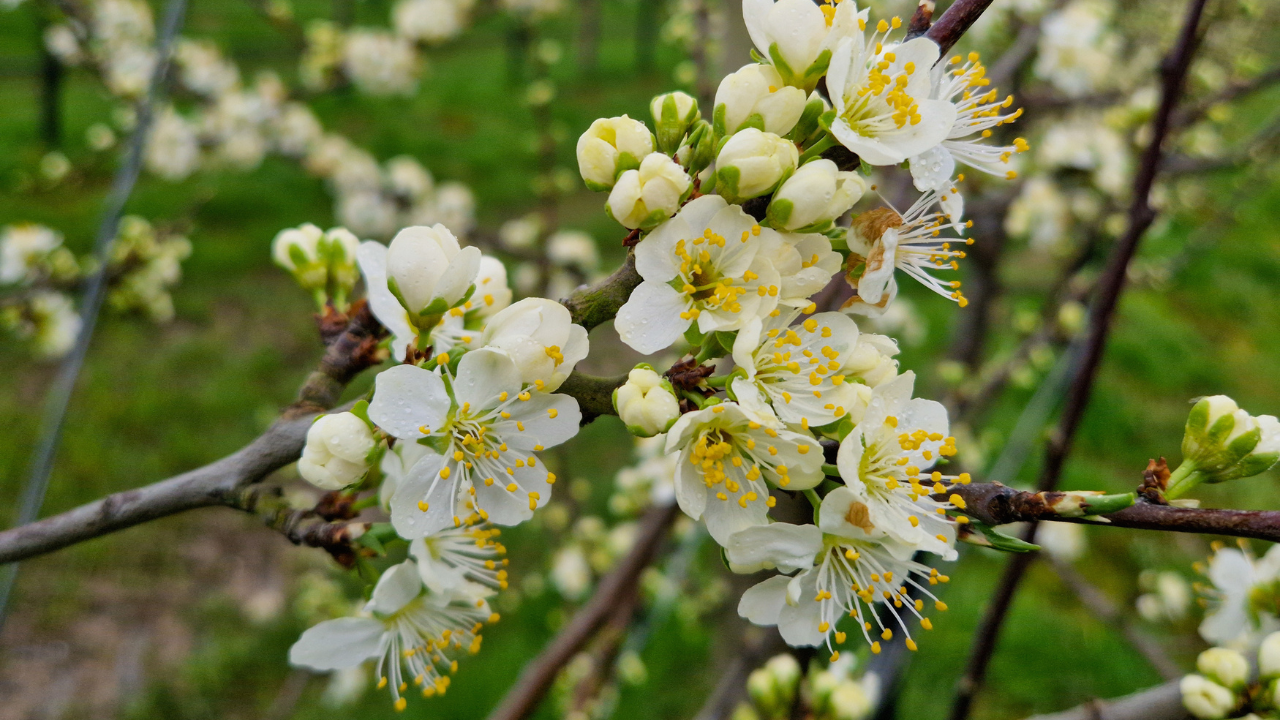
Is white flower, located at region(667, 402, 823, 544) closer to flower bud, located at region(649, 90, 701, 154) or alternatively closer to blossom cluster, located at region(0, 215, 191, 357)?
flower bud, located at region(649, 90, 701, 154)

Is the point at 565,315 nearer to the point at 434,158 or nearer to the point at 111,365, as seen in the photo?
the point at 111,365

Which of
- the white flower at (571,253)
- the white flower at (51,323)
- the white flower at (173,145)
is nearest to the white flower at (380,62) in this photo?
the white flower at (173,145)

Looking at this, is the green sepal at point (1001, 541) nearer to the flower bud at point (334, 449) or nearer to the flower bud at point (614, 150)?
the flower bud at point (614, 150)

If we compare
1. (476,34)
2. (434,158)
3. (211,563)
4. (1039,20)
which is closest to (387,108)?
(434,158)

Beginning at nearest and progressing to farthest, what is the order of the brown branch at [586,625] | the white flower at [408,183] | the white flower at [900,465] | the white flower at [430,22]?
the white flower at [900,465] < the brown branch at [586,625] < the white flower at [408,183] < the white flower at [430,22]

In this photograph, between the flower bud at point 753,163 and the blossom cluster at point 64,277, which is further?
the blossom cluster at point 64,277
